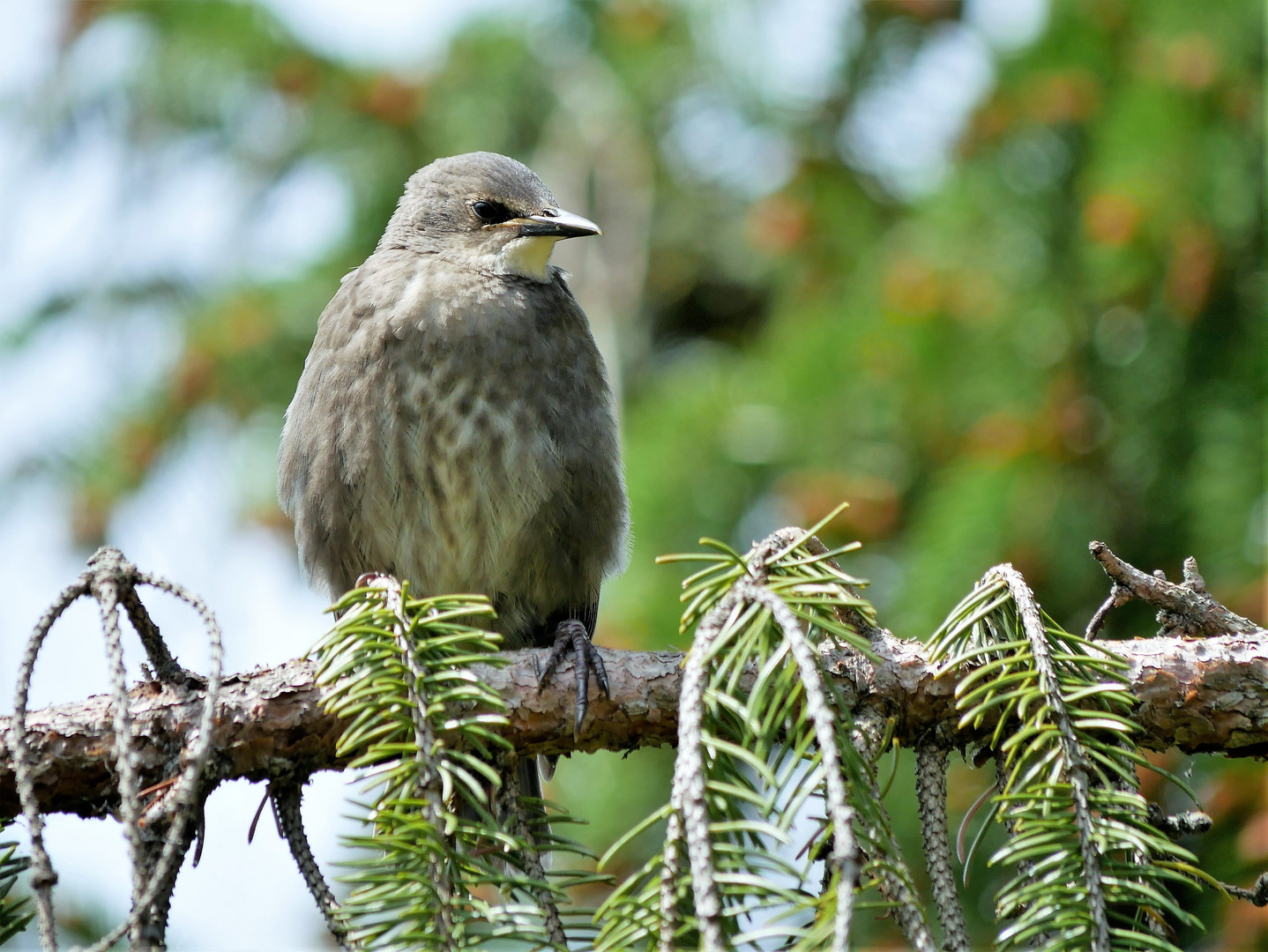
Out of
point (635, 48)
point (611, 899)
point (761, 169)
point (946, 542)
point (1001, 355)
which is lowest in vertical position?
point (611, 899)

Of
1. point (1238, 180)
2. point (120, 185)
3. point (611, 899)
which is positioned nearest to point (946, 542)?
point (1238, 180)

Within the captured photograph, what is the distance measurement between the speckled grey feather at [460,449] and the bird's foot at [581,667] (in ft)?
3.64

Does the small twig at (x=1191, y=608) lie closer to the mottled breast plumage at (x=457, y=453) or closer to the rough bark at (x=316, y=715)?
the rough bark at (x=316, y=715)

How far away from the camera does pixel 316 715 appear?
1.88 metres

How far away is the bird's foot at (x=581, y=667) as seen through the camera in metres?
1.96

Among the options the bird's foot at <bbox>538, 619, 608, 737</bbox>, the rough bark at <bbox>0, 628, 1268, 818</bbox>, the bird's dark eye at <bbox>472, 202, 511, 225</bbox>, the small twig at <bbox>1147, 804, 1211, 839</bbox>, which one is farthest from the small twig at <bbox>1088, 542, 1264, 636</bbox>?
the bird's dark eye at <bbox>472, 202, 511, 225</bbox>

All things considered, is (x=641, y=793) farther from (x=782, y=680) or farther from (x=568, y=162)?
(x=568, y=162)

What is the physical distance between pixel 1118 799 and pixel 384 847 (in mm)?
886

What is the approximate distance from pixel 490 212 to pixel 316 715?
2.25m

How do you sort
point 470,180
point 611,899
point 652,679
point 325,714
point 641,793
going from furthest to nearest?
1. point 470,180
2. point 641,793
3. point 652,679
4. point 325,714
5. point 611,899

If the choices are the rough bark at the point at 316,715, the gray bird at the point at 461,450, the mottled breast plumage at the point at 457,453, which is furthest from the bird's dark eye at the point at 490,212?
the rough bark at the point at 316,715

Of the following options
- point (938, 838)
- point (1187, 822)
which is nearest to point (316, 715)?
point (938, 838)

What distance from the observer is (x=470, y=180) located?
3.85 metres

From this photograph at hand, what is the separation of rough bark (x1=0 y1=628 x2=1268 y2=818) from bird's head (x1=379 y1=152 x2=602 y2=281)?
6.28ft
